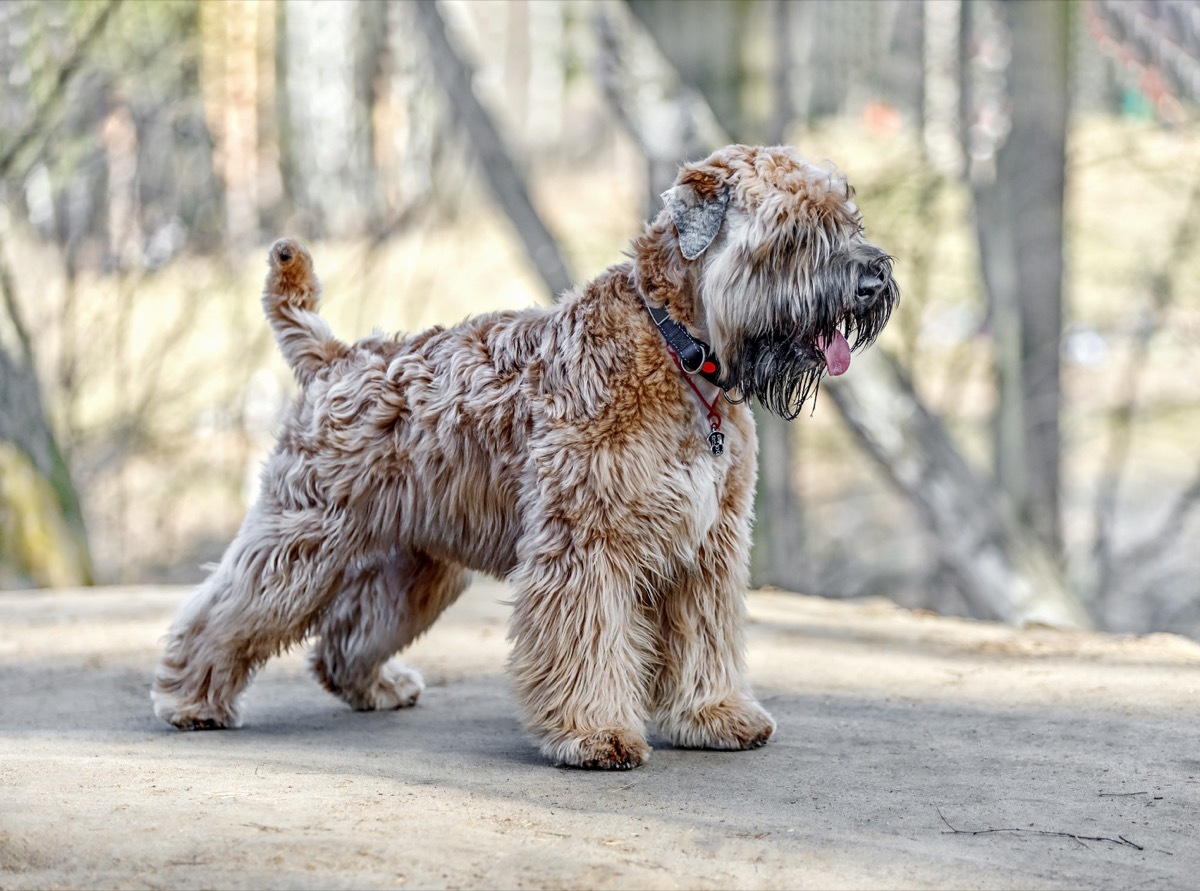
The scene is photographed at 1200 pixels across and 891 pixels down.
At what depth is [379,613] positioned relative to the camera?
5.90 meters

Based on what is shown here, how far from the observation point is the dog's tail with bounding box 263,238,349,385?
569 centimetres

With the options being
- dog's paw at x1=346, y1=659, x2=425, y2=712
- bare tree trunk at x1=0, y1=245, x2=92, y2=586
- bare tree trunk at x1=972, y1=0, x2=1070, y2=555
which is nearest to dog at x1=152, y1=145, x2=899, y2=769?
dog's paw at x1=346, y1=659, x2=425, y2=712

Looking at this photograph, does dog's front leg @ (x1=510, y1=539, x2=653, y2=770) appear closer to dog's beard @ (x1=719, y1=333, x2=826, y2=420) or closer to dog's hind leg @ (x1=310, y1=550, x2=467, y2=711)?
dog's beard @ (x1=719, y1=333, x2=826, y2=420)

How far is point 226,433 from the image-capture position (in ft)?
43.2

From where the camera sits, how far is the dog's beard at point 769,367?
16.2 feet

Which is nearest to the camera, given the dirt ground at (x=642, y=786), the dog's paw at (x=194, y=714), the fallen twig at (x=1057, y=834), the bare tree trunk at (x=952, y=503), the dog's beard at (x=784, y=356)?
the dirt ground at (x=642, y=786)

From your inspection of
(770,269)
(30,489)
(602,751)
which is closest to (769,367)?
(770,269)

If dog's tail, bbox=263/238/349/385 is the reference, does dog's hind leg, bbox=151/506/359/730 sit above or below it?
below

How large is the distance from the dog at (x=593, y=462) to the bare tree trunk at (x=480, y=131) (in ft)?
22.7

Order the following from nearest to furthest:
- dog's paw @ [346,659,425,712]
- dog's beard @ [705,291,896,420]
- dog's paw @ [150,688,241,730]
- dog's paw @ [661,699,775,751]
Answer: dog's beard @ [705,291,896,420] < dog's paw @ [661,699,775,751] < dog's paw @ [150,688,241,730] < dog's paw @ [346,659,425,712]

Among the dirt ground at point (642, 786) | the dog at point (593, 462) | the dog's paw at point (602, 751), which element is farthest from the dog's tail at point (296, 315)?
the dog's paw at point (602, 751)

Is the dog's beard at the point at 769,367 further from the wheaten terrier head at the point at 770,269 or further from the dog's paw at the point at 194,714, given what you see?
the dog's paw at the point at 194,714

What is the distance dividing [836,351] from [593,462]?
92cm

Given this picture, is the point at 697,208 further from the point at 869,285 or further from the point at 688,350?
the point at 869,285
